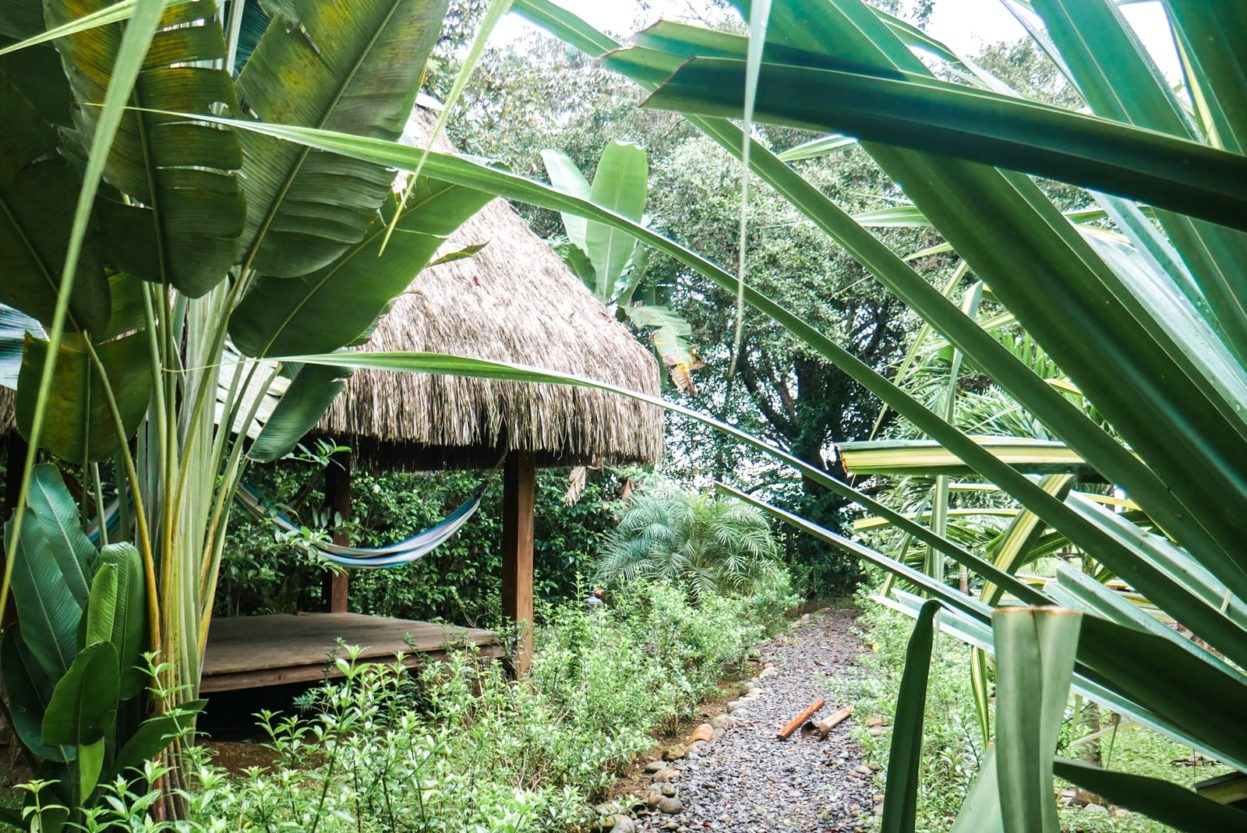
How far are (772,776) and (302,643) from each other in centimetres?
255

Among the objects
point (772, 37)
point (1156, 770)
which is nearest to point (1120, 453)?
point (772, 37)

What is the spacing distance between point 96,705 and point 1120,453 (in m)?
1.71

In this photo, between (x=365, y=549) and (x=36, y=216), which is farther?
(x=365, y=549)

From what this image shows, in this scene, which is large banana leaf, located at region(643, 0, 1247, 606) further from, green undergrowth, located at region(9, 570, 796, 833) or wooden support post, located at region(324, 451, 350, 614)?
wooden support post, located at region(324, 451, 350, 614)

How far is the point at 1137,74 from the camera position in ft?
1.36

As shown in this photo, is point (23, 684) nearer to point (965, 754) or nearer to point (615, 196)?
point (615, 196)

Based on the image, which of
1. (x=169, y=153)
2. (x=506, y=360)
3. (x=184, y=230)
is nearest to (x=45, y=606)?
(x=184, y=230)

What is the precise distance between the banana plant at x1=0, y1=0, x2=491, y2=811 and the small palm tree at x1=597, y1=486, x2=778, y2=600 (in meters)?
7.58

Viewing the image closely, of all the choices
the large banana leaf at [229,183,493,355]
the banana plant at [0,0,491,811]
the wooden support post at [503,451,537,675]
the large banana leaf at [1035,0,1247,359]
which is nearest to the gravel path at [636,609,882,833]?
the wooden support post at [503,451,537,675]

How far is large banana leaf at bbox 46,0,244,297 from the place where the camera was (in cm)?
124

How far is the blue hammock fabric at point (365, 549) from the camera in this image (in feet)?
12.5

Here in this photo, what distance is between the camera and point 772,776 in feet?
14.4

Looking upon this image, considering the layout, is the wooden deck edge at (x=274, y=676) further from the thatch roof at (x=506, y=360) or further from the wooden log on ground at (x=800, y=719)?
the wooden log on ground at (x=800, y=719)

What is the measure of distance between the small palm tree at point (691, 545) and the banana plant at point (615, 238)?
2.43 m
